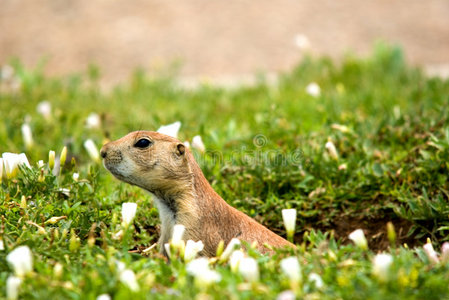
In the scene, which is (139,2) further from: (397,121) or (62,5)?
(397,121)

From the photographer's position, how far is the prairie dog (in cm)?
361

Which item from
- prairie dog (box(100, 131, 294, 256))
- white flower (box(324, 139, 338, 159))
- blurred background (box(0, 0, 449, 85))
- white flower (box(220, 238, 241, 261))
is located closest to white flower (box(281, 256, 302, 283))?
white flower (box(220, 238, 241, 261))

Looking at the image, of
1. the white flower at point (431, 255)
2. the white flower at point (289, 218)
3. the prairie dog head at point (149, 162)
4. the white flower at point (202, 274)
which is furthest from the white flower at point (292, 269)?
the prairie dog head at point (149, 162)

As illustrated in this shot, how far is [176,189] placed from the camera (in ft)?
12.1

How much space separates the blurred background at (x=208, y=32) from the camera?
10461 millimetres

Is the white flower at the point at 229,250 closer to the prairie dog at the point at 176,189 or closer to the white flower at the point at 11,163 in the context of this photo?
the prairie dog at the point at 176,189

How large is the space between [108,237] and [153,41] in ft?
26.6

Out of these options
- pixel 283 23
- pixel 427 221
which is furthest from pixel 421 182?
pixel 283 23

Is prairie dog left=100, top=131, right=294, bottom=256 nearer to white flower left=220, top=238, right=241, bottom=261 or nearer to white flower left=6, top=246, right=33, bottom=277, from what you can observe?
white flower left=220, top=238, right=241, bottom=261

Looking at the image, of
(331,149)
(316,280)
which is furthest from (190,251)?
(331,149)

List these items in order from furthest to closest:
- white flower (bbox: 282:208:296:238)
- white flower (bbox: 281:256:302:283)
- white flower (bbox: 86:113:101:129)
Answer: white flower (bbox: 86:113:101:129), white flower (bbox: 282:208:296:238), white flower (bbox: 281:256:302:283)

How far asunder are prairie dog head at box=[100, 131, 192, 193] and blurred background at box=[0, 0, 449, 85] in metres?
6.25

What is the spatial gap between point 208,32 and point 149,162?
775 centimetres

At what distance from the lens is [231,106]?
272 inches
